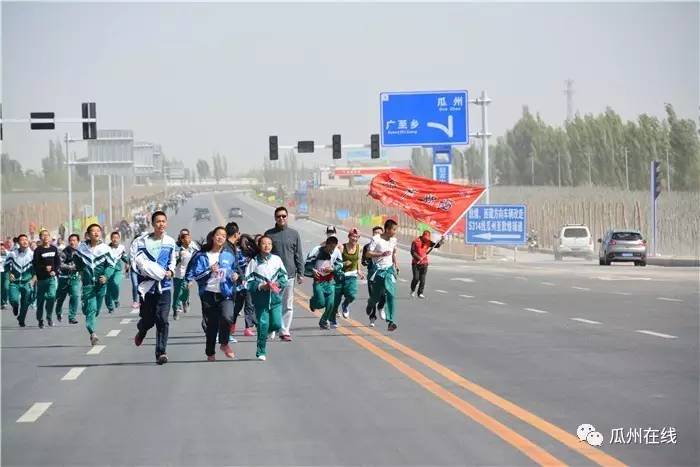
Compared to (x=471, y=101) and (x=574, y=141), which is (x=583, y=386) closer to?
(x=471, y=101)

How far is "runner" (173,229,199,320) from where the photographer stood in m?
24.3

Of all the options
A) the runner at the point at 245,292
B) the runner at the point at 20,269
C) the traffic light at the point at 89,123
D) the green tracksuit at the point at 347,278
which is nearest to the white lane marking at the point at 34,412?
the runner at the point at 245,292

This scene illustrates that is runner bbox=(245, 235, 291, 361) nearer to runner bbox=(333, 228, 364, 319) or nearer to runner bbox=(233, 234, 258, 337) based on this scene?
runner bbox=(233, 234, 258, 337)

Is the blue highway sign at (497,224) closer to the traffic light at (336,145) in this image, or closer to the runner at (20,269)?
the traffic light at (336,145)

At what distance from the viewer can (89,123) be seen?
45281 millimetres

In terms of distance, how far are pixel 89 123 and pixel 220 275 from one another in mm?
28059

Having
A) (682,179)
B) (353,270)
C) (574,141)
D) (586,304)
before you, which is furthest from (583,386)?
(574,141)

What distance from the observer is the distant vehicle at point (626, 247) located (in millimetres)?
57469

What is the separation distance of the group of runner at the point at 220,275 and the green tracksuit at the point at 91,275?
1 cm

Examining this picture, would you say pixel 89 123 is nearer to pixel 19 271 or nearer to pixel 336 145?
pixel 336 145

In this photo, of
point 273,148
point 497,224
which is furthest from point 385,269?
point 497,224

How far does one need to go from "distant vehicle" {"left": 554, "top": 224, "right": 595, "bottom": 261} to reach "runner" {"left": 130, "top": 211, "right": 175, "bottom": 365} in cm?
5176

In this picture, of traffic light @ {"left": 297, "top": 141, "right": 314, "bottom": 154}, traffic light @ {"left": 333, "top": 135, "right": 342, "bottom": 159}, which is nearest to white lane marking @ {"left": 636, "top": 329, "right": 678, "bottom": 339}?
traffic light @ {"left": 333, "top": 135, "right": 342, "bottom": 159}

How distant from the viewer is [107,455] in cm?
1048
